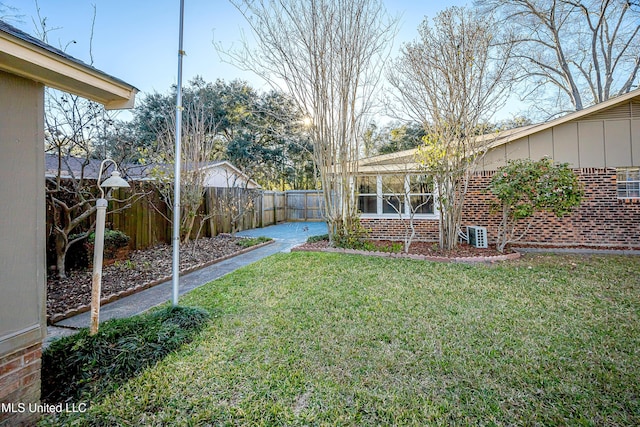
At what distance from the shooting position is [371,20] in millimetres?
7281

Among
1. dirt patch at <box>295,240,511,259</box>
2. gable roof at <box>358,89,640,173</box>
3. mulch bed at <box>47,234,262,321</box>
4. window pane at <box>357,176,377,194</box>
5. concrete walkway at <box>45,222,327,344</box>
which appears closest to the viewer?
concrete walkway at <box>45,222,327,344</box>

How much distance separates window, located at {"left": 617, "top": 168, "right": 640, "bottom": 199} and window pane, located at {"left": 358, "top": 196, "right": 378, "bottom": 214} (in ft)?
21.3

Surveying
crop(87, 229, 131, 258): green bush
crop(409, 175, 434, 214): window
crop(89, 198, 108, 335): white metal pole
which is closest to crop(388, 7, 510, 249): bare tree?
crop(409, 175, 434, 214): window

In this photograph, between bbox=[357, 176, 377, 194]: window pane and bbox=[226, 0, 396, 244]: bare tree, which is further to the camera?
bbox=[357, 176, 377, 194]: window pane

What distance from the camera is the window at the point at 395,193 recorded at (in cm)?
884

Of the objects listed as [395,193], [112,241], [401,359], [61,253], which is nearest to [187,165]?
[112,241]

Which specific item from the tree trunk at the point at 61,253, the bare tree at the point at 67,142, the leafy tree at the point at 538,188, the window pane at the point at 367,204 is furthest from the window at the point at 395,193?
the tree trunk at the point at 61,253

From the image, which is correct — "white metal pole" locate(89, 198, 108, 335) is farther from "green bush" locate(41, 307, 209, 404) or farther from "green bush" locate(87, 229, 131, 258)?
"green bush" locate(87, 229, 131, 258)

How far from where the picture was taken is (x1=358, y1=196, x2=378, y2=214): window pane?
9.70 meters

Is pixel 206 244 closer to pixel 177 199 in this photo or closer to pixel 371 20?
pixel 177 199

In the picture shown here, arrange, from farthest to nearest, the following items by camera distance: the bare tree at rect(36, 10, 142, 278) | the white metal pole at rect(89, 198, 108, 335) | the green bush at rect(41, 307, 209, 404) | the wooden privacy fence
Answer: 1. the wooden privacy fence
2. the bare tree at rect(36, 10, 142, 278)
3. the white metal pole at rect(89, 198, 108, 335)
4. the green bush at rect(41, 307, 209, 404)

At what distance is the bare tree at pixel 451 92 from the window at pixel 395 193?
82cm

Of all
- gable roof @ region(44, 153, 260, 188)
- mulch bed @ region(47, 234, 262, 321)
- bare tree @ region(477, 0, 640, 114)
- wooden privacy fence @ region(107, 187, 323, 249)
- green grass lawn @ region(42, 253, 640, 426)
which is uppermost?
bare tree @ region(477, 0, 640, 114)

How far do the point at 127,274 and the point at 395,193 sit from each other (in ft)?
22.4
